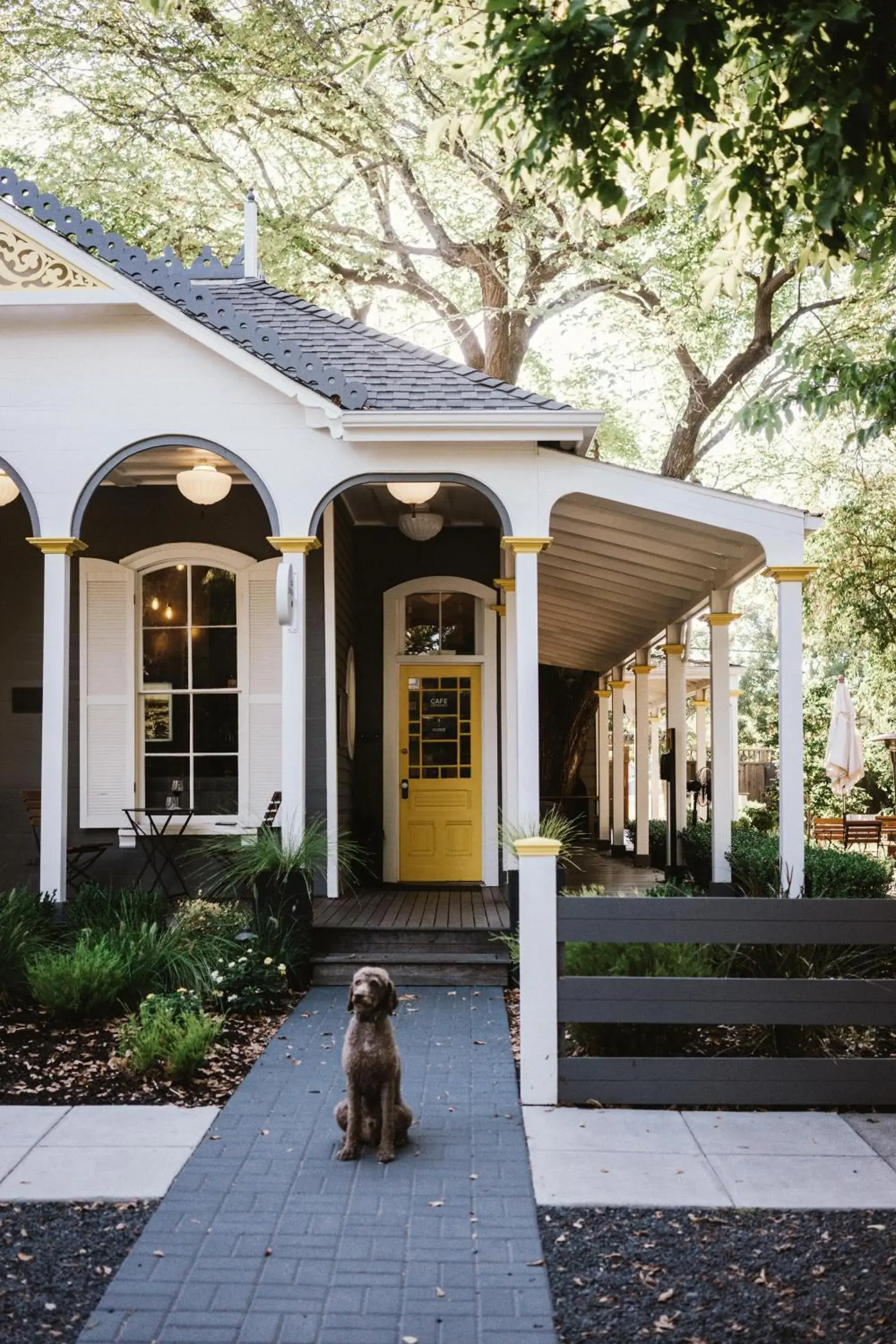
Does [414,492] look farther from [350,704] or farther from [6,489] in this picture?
[6,489]

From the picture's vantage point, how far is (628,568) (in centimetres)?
1129

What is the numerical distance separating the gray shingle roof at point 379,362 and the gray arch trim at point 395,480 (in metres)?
0.49

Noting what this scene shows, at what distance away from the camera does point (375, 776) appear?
12352 millimetres

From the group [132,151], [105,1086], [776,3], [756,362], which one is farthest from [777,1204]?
[132,151]

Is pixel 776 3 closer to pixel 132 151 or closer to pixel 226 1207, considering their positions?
pixel 226 1207

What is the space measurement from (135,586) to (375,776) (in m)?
3.02

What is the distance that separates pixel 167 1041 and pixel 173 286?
5439 millimetres

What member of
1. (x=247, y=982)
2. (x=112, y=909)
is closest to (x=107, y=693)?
(x=112, y=909)

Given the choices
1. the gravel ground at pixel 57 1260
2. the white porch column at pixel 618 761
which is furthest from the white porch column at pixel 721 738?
the white porch column at pixel 618 761

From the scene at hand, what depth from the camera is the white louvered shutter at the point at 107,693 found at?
10891mm

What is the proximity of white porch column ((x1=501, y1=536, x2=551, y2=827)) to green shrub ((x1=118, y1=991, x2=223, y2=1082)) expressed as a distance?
9.18ft

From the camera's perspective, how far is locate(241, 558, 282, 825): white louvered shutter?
428 inches

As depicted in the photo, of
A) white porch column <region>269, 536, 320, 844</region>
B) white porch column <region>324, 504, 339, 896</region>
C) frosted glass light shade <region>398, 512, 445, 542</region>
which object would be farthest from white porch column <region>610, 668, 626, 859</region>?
white porch column <region>269, 536, 320, 844</region>

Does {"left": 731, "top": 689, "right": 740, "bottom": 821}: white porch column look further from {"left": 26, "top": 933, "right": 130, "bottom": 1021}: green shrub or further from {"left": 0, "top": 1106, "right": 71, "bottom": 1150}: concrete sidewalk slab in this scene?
{"left": 0, "top": 1106, "right": 71, "bottom": 1150}: concrete sidewalk slab
